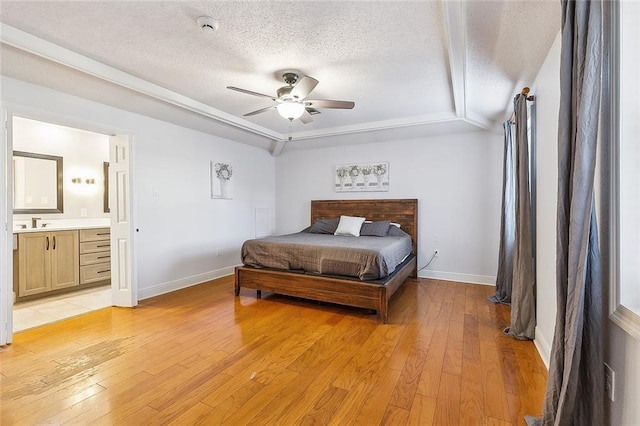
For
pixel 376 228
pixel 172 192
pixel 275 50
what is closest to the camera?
pixel 275 50

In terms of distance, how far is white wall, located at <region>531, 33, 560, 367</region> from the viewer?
206 cm

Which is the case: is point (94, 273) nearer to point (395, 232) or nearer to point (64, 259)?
point (64, 259)

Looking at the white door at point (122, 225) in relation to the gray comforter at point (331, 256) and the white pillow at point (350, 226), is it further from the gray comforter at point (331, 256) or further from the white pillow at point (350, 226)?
the white pillow at point (350, 226)

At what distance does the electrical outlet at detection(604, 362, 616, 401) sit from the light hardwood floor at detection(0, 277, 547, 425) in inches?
20.5

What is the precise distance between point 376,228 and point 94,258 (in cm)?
423

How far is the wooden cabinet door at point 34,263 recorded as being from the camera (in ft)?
12.1

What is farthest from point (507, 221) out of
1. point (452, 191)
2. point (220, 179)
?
point (220, 179)

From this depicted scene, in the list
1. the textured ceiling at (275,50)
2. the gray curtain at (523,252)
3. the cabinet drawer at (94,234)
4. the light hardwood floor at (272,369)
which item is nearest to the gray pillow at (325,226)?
the light hardwood floor at (272,369)

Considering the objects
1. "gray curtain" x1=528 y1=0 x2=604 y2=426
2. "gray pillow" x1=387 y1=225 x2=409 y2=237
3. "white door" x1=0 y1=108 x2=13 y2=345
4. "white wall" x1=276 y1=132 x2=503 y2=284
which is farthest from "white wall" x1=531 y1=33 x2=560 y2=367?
"white door" x1=0 y1=108 x2=13 y2=345

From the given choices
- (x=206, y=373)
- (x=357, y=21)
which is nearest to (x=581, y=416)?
(x=206, y=373)

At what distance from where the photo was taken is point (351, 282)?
3221 mm

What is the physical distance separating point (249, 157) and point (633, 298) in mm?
5185

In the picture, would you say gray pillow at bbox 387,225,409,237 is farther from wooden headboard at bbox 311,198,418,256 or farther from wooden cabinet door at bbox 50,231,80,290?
wooden cabinet door at bbox 50,231,80,290

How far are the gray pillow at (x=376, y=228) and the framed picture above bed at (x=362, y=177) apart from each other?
2.40 feet
